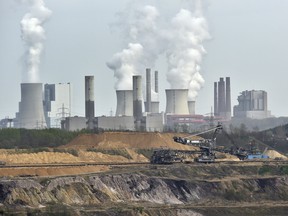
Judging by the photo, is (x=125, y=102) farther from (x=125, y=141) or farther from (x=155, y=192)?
(x=155, y=192)

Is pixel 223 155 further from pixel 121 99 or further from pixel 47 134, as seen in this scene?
pixel 121 99

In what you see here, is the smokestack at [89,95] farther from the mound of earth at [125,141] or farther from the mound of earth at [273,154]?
the mound of earth at [273,154]

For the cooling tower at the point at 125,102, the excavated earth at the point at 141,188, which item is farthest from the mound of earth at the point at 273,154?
the cooling tower at the point at 125,102

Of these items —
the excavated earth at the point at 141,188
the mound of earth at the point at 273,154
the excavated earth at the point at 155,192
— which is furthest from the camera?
the mound of earth at the point at 273,154

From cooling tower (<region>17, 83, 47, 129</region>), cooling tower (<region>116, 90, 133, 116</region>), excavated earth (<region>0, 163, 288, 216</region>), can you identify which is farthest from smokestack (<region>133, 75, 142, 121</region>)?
excavated earth (<region>0, 163, 288, 216</region>)

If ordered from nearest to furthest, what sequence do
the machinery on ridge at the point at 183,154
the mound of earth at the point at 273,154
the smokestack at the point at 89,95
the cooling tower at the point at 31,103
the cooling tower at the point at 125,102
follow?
the machinery on ridge at the point at 183,154, the mound of earth at the point at 273,154, the smokestack at the point at 89,95, the cooling tower at the point at 31,103, the cooling tower at the point at 125,102

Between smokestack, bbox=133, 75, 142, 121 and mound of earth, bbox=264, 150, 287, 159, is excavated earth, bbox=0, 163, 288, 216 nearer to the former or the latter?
mound of earth, bbox=264, 150, 287, 159

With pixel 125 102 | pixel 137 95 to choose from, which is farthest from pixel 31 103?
pixel 137 95
